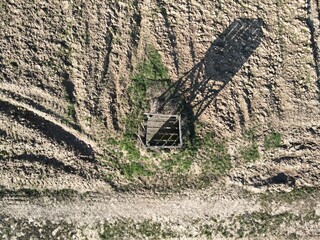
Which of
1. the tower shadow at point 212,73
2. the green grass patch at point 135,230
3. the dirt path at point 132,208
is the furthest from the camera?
the tower shadow at point 212,73

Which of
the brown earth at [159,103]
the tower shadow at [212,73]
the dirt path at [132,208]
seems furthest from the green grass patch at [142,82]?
the dirt path at [132,208]

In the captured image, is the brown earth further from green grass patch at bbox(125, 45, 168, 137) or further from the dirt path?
green grass patch at bbox(125, 45, 168, 137)

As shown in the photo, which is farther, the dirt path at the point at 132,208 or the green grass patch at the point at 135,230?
the green grass patch at the point at 135,230

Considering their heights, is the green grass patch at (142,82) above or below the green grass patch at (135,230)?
above

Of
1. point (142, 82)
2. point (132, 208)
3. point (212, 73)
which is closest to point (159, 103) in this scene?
point (142, 82)

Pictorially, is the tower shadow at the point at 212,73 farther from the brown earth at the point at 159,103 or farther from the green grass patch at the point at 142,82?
the green grass patch at the point at 142,82

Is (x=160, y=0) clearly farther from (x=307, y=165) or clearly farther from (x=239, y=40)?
(x=307, y=165)

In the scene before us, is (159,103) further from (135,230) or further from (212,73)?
(135,230)

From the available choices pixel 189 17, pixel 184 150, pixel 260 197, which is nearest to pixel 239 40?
pixel 189 17

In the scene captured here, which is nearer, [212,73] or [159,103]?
[159,103]
